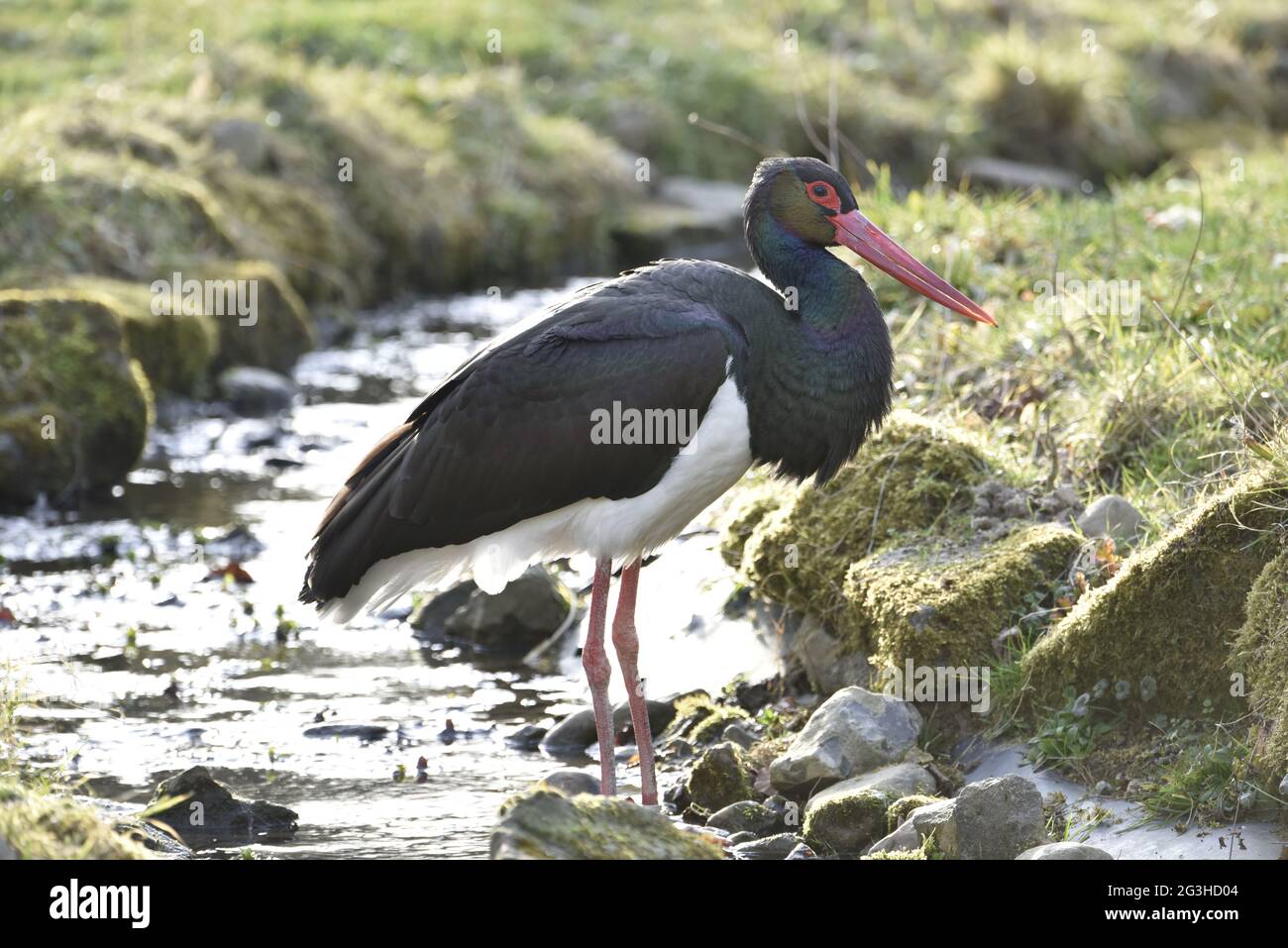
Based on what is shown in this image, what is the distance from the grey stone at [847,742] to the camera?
18.4 ft

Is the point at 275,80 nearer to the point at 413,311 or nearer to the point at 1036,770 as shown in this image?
the point at 413,311

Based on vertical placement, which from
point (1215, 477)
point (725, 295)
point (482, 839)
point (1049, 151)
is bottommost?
point (482, 839)

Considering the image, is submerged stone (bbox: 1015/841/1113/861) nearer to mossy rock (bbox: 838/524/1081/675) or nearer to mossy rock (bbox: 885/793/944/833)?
mossy rock (bbox: 885/793/944/833)

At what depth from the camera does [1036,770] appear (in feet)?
17.9

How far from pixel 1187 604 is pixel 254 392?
744cm

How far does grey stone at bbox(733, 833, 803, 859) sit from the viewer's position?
5242mm

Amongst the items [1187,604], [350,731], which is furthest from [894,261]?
[350,731]

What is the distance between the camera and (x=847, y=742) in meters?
5.68

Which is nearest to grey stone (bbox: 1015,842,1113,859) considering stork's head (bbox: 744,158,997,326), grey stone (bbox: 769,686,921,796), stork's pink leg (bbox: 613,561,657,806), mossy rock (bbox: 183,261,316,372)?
grey stone (bbox: 769,686,921,796)

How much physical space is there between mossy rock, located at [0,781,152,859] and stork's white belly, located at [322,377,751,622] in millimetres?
1797

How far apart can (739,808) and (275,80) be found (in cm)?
1107
